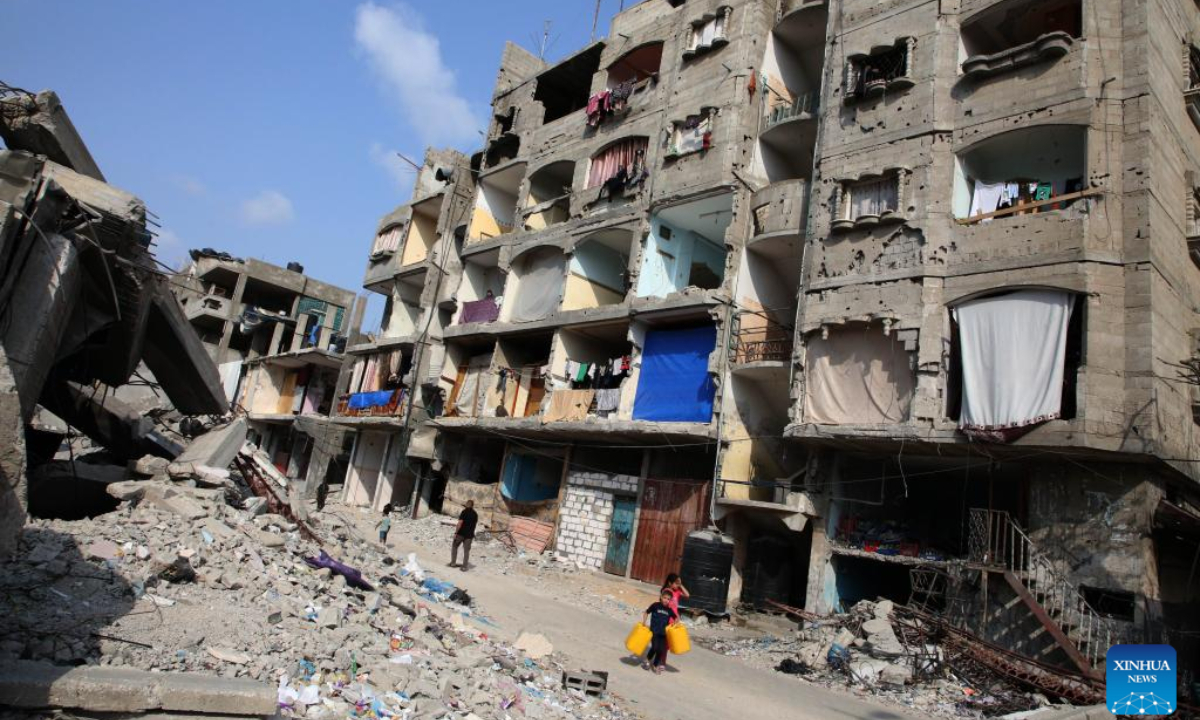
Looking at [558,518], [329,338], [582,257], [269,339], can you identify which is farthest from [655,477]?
[269,339]

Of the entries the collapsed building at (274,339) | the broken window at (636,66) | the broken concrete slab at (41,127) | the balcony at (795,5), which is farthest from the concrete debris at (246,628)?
the collapsed building at (274,339)

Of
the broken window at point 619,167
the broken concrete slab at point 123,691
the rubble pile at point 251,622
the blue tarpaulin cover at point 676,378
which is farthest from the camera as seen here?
the broken window at point 619,167

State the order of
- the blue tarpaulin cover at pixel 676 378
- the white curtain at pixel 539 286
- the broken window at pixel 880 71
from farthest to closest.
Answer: the white curtain at pixel 539 286 < the blue tarpaulin cover at pixel 676 378 < the broken window at pixel 880 71

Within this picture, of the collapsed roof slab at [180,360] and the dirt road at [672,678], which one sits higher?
the collapsed roof slab at [180,360]

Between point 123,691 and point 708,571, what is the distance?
511 inches

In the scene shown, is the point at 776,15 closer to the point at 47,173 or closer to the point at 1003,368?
the point at 1003,368

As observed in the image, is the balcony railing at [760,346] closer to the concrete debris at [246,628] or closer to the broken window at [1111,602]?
the broken window at [1111,602]

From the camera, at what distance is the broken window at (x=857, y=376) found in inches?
635

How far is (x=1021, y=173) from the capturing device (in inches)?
684

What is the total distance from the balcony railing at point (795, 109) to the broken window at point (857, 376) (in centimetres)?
736

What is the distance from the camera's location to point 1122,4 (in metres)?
15.8

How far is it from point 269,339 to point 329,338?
4.31 m

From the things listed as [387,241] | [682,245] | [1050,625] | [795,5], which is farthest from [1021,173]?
[387,241]

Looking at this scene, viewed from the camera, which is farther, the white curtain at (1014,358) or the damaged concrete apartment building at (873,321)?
the white curtain at (1014,358)
